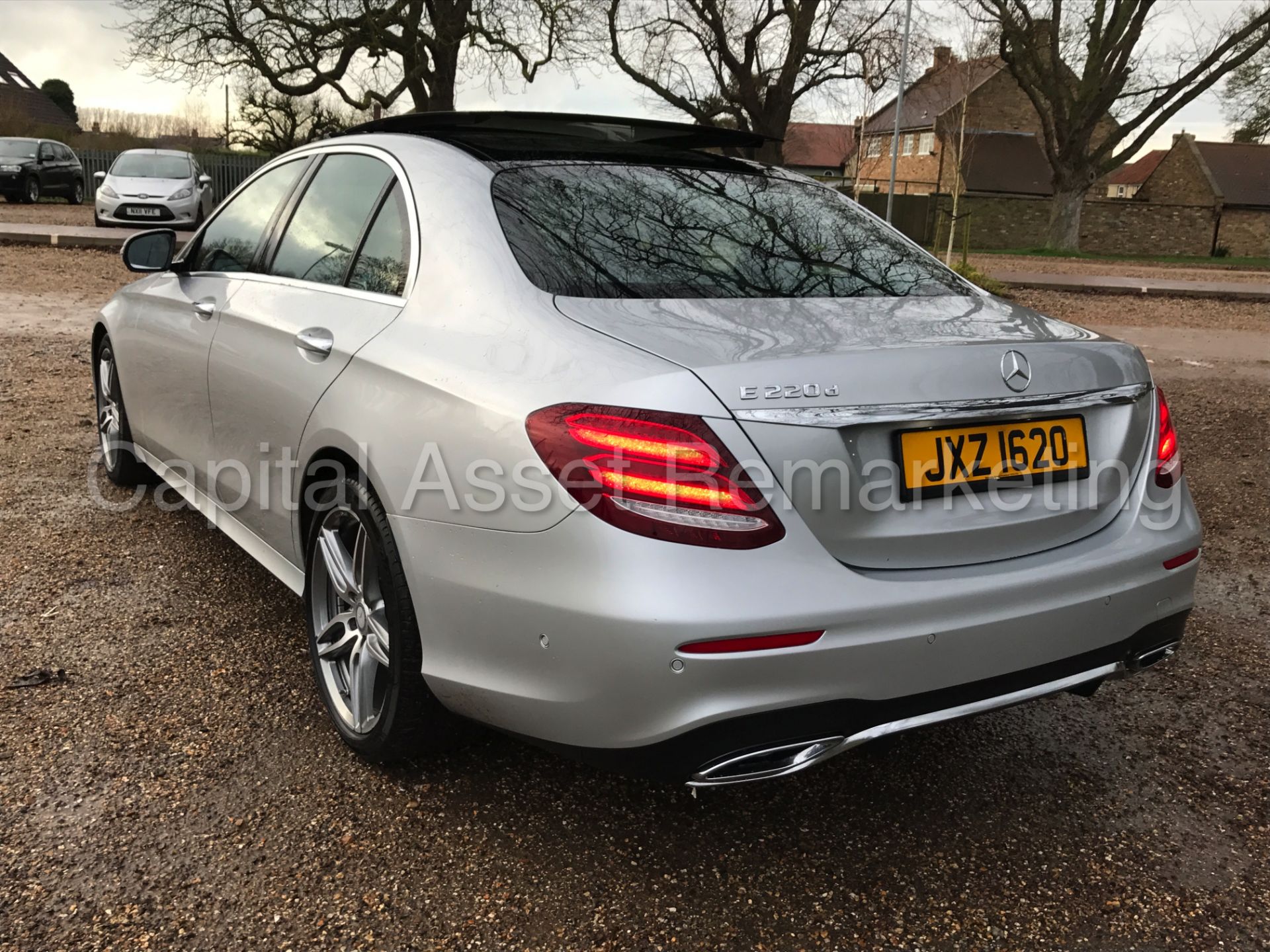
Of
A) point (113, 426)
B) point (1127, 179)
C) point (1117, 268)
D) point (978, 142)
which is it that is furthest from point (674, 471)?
point (1127, 179)

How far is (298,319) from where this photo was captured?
9.48 ft

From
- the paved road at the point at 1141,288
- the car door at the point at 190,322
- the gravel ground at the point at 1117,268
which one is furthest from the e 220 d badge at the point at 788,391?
the gravel ground at the point at 1117,268

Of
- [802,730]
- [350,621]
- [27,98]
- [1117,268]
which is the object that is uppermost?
[27,98]

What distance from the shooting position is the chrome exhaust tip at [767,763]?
77.7 inches

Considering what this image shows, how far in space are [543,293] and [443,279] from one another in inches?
12.6

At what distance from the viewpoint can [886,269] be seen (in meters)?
2.83

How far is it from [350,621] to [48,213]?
25.7 m

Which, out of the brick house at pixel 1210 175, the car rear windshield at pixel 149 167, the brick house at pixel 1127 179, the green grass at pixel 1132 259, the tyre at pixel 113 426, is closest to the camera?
the tyre at pixel 113 426

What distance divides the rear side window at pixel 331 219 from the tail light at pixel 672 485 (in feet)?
4.24

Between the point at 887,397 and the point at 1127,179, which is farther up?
the point at 1127,179

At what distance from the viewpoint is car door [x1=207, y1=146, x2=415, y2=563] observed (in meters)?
2.68

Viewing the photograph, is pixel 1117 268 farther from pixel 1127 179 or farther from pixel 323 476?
pixel 1127 179

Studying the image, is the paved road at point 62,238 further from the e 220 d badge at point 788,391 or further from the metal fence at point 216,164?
the metal fence at point 216,164

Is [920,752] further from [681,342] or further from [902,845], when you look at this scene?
[681,342]
